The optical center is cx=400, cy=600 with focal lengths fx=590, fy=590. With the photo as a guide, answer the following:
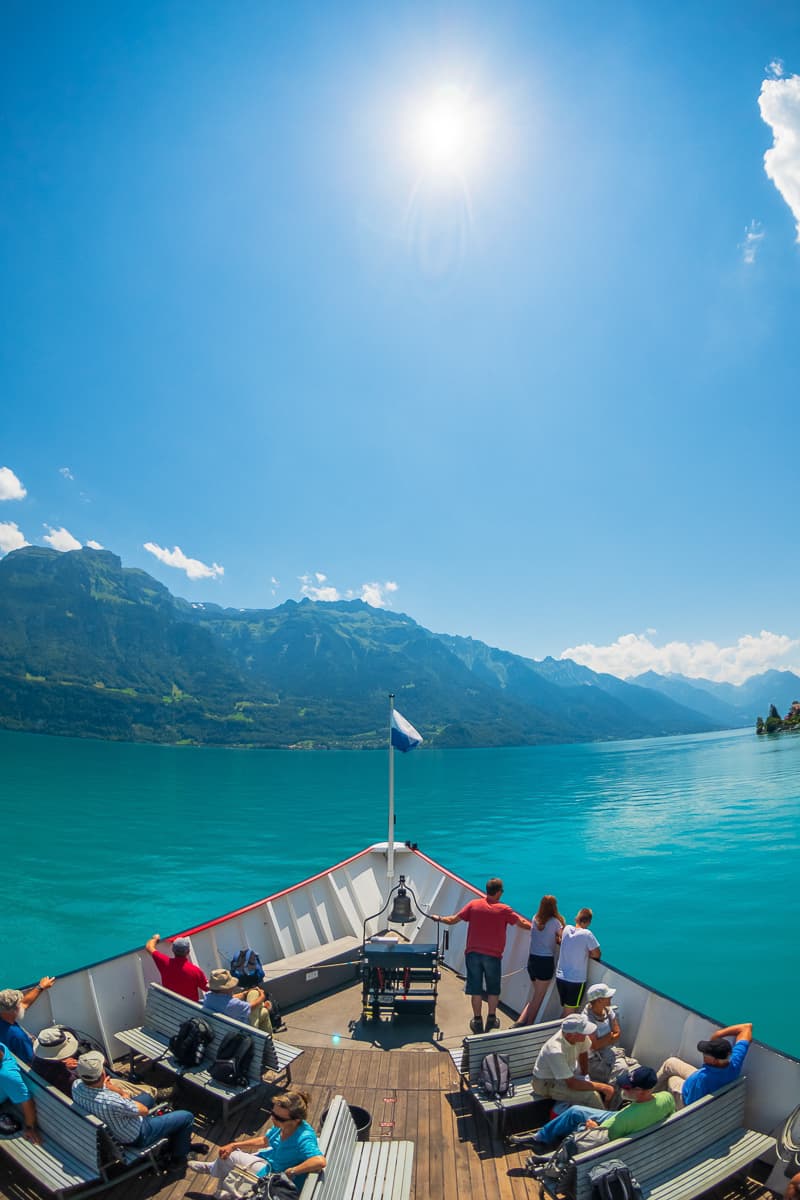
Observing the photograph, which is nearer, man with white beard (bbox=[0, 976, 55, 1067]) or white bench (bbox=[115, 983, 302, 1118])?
man with white beard (bbox=[0, 976, 55, 1067])

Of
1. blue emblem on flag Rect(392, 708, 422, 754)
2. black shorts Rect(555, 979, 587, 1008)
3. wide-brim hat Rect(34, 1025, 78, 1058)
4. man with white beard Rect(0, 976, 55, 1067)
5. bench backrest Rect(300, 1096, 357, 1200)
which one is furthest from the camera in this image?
blue emblem on flag Rect(392, 708, 422, 754)

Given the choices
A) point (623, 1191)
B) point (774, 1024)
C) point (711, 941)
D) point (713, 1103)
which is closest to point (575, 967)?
point (713, 1103)

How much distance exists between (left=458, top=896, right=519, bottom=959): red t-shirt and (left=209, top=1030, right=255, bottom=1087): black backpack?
3078mm

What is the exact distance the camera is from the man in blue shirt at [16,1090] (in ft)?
18.5

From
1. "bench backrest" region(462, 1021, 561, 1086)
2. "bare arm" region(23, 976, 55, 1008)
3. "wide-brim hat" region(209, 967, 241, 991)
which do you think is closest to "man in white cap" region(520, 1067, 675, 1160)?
"bench backrest" region(462, 1021, 561, 1086)

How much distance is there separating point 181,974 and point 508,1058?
4.28 meters

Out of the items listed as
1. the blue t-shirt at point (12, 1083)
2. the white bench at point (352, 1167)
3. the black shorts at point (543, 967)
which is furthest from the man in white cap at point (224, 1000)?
the black shorts at point (543, 967)

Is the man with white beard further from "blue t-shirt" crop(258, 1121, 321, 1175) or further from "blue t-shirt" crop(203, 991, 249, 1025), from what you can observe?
"blue t-shirt" crop(258, 1121, 321, 1175)

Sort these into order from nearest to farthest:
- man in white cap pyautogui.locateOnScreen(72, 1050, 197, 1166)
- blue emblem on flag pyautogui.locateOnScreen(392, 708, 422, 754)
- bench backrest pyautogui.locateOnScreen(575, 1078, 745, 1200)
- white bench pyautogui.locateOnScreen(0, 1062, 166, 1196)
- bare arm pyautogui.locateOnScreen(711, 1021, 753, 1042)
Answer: bench backrest pyautogui.locateOnScreen(575, 1078, 745, 1200), white bench pyautogui.locateOnScreen(0, 1062, 166, 1196), man in white cap pyautogui.locateOnScreen(72, 1050, 197, 1166), bare arm pyautogui.locateOnScreen(711, 1021, 753, 1042), blue emblem on flag pyautogui.locateOnScreen(392, 708, 422, 754)

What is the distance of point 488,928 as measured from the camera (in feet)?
26.7

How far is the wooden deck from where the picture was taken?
5.60 m

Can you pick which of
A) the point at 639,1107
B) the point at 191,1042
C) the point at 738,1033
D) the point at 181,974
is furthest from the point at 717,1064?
the point at 181,974

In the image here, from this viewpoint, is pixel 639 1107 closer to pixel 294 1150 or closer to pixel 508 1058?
pixel 508 1058

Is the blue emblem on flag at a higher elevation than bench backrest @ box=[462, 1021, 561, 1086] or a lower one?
higher
